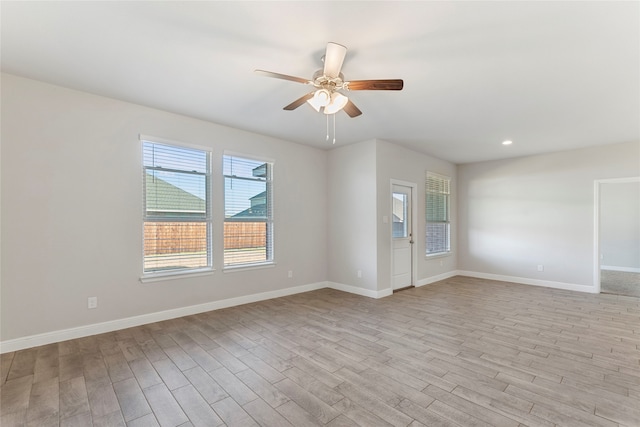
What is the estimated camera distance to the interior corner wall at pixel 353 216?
5.19 metres

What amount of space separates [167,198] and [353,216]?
3.09 m

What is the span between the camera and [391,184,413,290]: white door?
18.3 feet

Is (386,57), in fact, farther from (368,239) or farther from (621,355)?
(621,355)

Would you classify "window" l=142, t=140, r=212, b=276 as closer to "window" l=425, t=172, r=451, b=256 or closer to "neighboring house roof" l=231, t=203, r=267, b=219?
"neighboring house roof" l=231, t=203, r=267, b=219

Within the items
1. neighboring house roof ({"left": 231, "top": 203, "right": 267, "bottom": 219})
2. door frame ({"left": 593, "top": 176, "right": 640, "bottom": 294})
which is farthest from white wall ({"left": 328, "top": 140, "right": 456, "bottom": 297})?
door frame ({"left": 593, "top": 176, "right": 640, "bottom": 294})

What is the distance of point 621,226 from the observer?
7820mm

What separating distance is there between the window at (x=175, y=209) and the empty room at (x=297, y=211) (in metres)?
0.03

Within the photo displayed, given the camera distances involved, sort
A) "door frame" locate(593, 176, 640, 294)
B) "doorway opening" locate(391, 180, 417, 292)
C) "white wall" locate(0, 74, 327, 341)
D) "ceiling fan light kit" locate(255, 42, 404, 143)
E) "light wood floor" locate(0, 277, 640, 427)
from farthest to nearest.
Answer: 1. "doorway opening" locate(391, 180, 417, 292)
2. "door frame" locate(593, 176, 640, 294)
3. "white wall" locate(0, 74, 327, 341)
4. "ceiling fan light kit" locate(255, 42, 404, 143)
5. "light wood floor" locate(0, 277, 640, 427)

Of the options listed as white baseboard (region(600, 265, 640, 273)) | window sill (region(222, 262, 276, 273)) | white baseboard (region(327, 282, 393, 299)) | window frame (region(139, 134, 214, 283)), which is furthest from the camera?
white baseboard (region(600, 265, 640, 273))

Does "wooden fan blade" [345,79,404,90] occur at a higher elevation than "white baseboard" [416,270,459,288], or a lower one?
higher

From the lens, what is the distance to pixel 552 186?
19.7ft

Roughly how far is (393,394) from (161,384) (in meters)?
1.87

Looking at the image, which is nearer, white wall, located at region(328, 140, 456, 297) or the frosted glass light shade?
the frosted glass light shade

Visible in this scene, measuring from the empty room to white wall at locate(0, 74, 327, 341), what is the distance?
2cm
